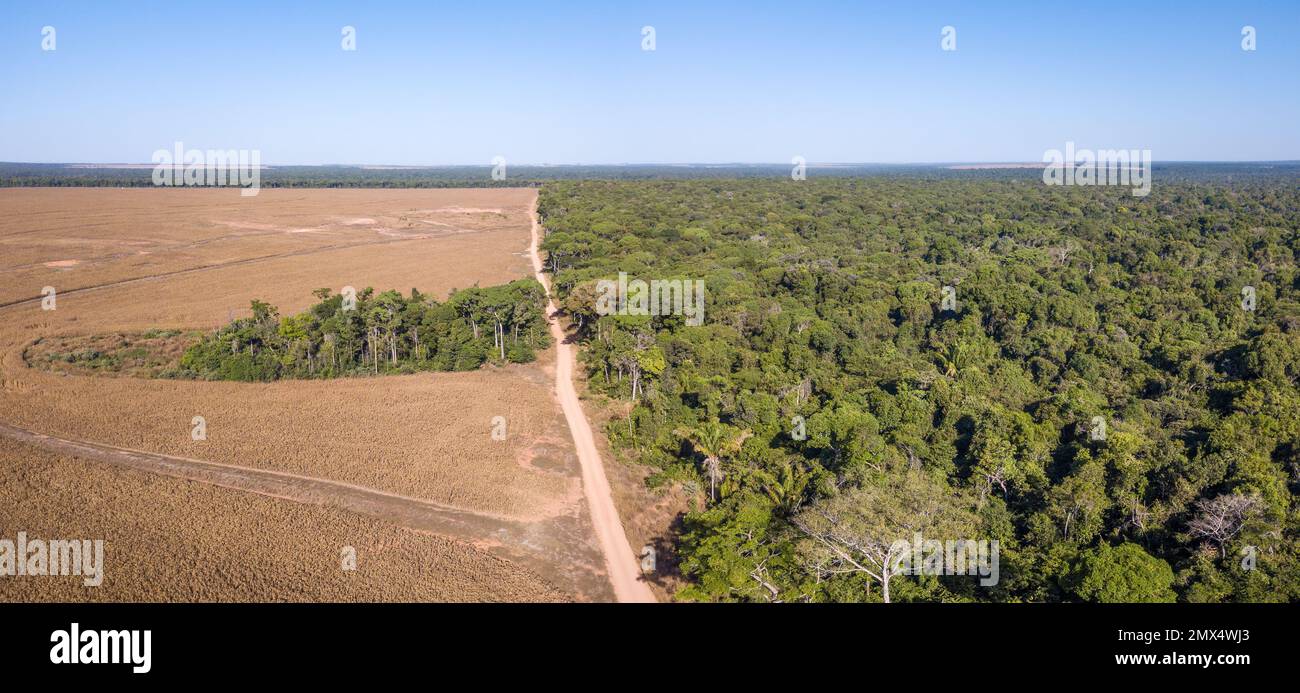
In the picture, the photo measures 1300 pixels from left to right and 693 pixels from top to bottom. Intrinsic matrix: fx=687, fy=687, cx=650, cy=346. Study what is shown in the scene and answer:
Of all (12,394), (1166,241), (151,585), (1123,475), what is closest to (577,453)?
(151,585)

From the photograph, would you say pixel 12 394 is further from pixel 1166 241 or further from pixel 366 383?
pixel 1166 241

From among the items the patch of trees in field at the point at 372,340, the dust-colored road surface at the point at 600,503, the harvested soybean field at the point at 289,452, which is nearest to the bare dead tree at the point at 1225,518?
the dust-colored road surface at the point at 600,503

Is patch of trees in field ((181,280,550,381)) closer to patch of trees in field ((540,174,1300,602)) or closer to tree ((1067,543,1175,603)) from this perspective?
patch of trees in field ((540,174,1300,602))

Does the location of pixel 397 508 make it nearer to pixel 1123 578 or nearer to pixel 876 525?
pixel 876 525

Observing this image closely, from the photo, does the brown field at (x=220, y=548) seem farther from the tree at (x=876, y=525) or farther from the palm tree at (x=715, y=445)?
the tree at (x=876, y=525)

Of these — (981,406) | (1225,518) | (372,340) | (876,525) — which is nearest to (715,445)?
(876,525)

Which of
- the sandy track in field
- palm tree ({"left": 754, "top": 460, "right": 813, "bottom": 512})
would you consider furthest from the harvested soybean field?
palm tree ({"left": 754, "top": 460, "right": 813, "bottom": 512})
